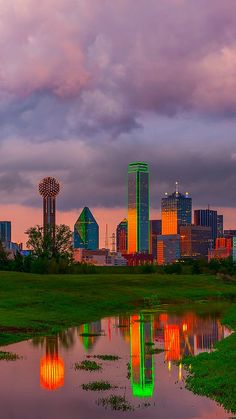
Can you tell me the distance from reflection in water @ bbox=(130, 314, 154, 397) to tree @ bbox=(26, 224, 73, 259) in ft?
348

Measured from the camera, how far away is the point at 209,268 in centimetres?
16362

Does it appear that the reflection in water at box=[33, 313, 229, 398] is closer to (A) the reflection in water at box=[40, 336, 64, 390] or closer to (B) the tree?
(A) the reflection in water at box=[40, 336, 64, 390]

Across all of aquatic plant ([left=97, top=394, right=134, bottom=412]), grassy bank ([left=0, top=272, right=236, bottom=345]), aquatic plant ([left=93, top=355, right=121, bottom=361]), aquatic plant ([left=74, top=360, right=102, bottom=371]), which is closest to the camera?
aquatic plant ([left=97, top=394, right=134, bottom=412])

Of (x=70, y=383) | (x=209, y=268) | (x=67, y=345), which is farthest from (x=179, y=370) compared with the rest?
(x=209, y=268)

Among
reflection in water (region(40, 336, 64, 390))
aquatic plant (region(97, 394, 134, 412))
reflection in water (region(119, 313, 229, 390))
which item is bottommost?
reflection in water (region(119, 313, 229, 390))

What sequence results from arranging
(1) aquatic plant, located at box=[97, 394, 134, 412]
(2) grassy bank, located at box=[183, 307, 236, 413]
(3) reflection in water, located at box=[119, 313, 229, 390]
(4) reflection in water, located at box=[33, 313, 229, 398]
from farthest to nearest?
(3) reflection in water, located at box=[119, 313, 229, 390]
(4) reflection in water, located at box=[33, 313, 229, 398]
(2) grassy bank, located at box=[183, 307, 236, 413]
(1) aquatic plant, located at box=[97, 394, 134, 412]

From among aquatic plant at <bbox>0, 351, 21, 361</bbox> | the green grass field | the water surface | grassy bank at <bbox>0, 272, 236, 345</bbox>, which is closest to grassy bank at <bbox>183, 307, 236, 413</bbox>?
the green grass field

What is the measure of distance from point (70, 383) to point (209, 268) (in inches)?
5554

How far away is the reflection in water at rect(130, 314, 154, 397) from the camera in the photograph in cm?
2525

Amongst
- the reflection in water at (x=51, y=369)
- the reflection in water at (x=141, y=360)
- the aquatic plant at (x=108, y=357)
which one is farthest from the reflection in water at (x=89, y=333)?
the reflection in water at (x=141, y=360)

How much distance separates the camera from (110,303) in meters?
68.8

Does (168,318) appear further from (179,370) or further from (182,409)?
(182,409)

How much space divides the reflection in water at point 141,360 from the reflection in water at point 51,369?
355cm

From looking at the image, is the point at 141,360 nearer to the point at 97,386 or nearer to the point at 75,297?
the point at 97,386
